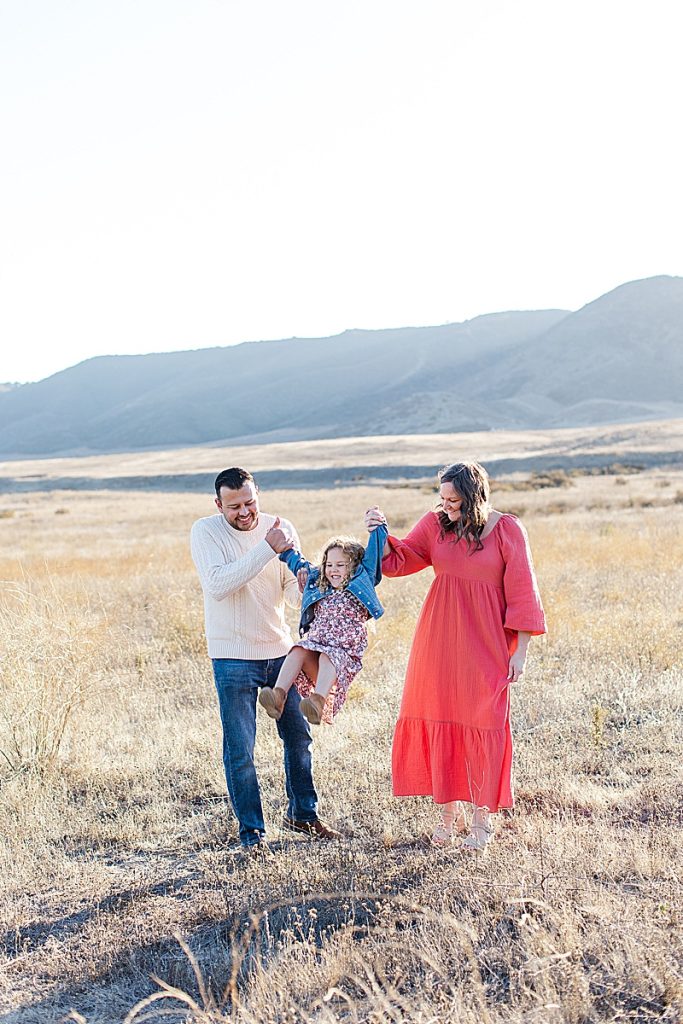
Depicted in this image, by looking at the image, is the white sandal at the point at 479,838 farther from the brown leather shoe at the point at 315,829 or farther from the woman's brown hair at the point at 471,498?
the woman's brown hair at the point at 471,498

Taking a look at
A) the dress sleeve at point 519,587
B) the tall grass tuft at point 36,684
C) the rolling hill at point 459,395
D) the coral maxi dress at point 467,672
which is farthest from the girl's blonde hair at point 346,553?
the rolling hill at point 459,395

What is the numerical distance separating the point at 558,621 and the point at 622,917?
19.1 feet

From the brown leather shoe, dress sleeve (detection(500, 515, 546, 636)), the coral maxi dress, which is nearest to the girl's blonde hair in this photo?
the coral maxi dress

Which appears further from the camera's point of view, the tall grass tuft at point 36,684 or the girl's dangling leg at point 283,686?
the tall grass tuft at point 36,684

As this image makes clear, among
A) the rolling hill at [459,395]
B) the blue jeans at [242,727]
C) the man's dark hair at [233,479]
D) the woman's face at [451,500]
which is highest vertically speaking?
the rolling hill at [459,395]

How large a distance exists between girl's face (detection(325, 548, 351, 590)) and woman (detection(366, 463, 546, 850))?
1.45 feet

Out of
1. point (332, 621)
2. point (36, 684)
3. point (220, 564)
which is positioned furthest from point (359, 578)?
point (36, 684)

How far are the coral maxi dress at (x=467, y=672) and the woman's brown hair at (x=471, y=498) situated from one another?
7 cm

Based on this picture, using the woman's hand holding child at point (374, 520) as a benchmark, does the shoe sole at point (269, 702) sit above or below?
below

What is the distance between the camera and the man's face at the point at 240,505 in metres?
4.77

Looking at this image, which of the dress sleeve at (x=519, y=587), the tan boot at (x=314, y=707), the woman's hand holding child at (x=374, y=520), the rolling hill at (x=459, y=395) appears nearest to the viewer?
the tan boot at (x=314, y=707)

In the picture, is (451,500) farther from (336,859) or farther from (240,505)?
(336,859)

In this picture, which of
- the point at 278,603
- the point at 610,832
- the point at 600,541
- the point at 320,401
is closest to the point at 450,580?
the point at 278,603

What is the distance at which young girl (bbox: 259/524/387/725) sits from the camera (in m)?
4.61
